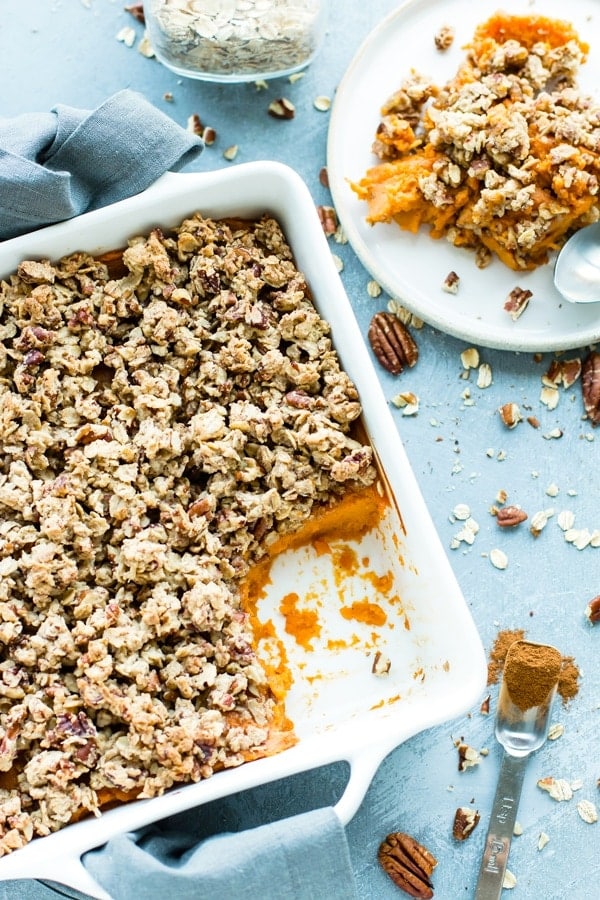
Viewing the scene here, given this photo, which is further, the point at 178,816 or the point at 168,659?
the point at 178,816

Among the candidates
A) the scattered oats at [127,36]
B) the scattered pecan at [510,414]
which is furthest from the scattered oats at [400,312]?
the scattered oats at [127,36]

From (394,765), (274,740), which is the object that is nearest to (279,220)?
(274,740)

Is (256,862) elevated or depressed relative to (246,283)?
depressed

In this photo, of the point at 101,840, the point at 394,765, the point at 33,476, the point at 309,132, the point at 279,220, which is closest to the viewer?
the point at 101,840

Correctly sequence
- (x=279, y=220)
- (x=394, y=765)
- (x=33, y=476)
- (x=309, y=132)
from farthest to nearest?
(x=309, y=132)
(x=394, y=765)
(x=279, y=220)
(x=33, y=476)

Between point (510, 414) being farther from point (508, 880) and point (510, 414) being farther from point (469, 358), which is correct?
point (508, 880)

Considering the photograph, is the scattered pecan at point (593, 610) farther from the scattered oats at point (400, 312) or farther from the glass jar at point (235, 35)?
the glass jar at point (235, 35)

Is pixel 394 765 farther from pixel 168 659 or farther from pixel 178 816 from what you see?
pixel 168 659

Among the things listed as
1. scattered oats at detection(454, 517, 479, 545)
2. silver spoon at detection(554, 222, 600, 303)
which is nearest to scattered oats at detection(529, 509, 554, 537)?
scattered oats at detection(454, 517, 479, 545)

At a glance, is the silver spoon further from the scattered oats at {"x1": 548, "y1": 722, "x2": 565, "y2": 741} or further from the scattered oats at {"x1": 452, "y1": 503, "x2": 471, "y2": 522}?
the scattered oats at {"x1": 548, "y1": 722, "x2": 565, "y2": 741}
